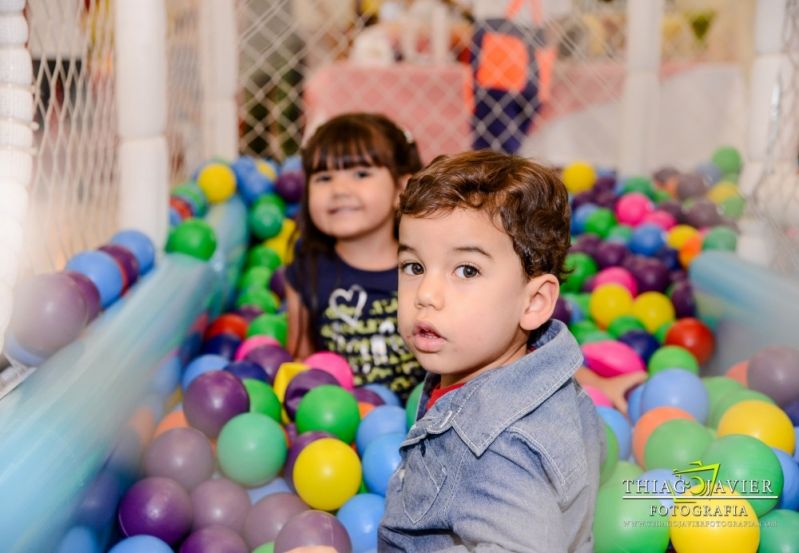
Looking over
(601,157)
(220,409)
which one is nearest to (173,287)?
(220,409)

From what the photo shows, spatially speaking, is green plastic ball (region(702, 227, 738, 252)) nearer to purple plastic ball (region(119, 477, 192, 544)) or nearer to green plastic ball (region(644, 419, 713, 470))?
green plastic ball (region(644, 419, 713, 470))

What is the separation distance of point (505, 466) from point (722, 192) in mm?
2125

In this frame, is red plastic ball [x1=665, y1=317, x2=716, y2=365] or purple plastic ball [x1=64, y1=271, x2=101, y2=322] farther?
red plastic ball [x1=665, y1=317, x2=716, y2=365]

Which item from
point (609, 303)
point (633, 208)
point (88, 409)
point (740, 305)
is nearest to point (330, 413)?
point (88, 409)

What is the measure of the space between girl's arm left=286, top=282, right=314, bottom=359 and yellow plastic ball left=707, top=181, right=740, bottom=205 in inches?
55.3

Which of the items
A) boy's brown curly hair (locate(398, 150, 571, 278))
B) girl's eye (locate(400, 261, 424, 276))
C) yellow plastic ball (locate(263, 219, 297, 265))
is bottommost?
yellow plastic ball (locate(263, 219, 297, 265))

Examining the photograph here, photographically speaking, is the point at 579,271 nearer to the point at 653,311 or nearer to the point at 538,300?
the point at 653,311

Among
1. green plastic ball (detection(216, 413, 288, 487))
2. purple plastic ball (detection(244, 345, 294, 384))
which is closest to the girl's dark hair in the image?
purple plastic ball (detection(244, 345, 294, 384))

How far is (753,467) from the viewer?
3.97 ft

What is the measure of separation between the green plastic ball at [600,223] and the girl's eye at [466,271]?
181 cm

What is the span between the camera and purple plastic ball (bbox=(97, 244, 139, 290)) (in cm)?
160

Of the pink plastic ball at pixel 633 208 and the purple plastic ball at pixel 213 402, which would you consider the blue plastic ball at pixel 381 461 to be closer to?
the purple plastic ball at pixel 213 402

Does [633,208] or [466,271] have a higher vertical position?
[466,271]

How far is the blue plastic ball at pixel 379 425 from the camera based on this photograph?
1510 millimetres
